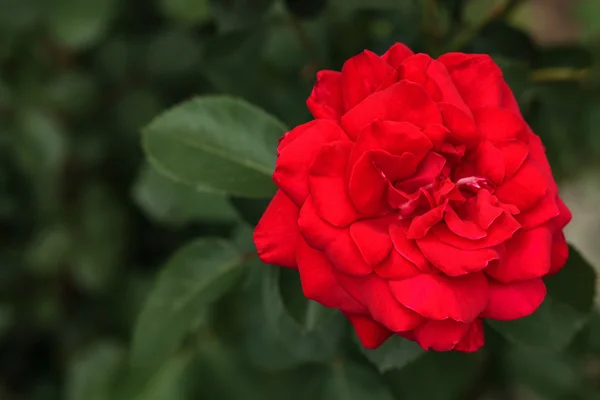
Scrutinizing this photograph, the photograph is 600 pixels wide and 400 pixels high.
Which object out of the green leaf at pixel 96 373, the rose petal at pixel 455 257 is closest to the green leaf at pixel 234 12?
the rose petal at pixel 455 257

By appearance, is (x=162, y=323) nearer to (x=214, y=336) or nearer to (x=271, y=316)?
(x=271, y=316)

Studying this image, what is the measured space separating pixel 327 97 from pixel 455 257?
132mm

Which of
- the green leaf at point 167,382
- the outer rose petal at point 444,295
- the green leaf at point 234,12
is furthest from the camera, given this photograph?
the green leaf at point 167,382

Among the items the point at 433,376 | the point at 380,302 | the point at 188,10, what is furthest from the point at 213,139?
the point at 188,10

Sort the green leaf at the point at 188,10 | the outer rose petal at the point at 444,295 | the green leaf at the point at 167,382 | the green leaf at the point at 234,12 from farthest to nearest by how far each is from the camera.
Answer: the green leaf at the point at 188,10
the green leaf at the point at 167,382
the green leaf at the point at 234,12
the outer rose petal at the point at 444,295

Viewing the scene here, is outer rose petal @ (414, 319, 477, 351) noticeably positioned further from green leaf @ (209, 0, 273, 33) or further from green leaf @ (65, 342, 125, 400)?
green leaf @ (65, 342, 125, 400)

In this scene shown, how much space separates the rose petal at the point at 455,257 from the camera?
36 centimetres

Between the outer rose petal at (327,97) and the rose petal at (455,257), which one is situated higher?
the outer rose petal at (327,97)

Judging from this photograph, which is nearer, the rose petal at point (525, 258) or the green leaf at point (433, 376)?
the rose petal at point (525, 258)

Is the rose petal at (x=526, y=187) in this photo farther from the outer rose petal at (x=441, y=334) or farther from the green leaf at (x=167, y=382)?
the green leaf at (x=167, y=382)

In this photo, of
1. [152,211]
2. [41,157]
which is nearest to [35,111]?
[41,157]

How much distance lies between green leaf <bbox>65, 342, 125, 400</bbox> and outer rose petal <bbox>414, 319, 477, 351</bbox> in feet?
2.27

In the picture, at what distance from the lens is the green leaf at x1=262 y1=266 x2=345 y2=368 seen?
1.56ft

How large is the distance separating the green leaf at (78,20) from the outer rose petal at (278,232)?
66cm
